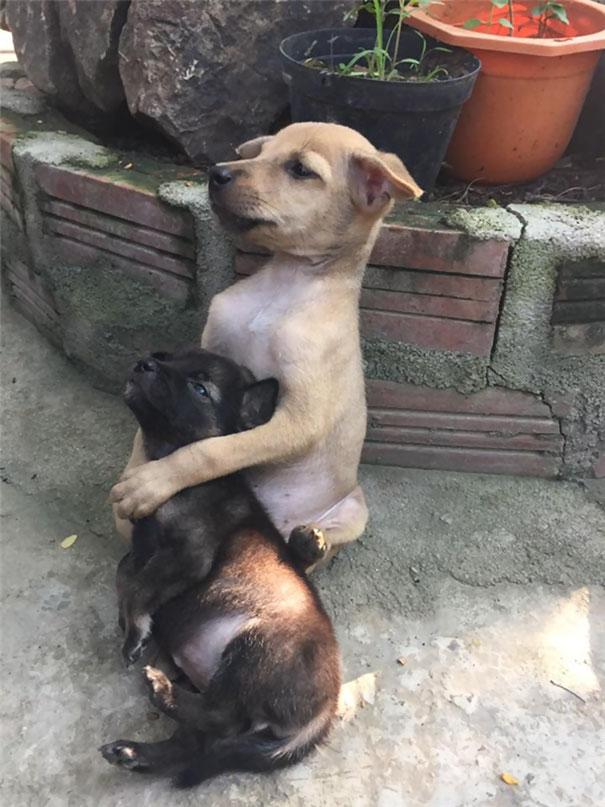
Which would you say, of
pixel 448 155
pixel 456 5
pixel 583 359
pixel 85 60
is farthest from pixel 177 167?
pixel 583 359

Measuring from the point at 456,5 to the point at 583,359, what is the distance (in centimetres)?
194

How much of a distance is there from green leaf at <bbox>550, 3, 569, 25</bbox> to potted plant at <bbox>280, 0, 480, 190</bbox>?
0.50 m

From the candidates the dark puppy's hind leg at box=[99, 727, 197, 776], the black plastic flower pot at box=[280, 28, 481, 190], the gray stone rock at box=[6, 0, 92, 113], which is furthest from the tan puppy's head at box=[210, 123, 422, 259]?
the gray stone rock at box=[6, 0, 92, 113]

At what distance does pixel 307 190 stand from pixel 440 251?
30.1 inches

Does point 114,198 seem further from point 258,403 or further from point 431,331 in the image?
point 431,331

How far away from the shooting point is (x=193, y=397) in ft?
9.14

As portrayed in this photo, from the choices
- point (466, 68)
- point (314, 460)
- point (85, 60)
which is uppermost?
point (466, 68)

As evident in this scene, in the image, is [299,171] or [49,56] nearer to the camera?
[299,171]

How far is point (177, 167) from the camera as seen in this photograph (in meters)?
3.87

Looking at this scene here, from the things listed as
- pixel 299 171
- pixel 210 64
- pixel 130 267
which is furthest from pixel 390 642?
pixel 210 64

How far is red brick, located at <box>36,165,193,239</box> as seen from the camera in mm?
3543

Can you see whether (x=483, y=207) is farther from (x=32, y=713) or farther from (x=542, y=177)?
(x=32, y=713)

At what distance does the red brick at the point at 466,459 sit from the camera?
3768mm

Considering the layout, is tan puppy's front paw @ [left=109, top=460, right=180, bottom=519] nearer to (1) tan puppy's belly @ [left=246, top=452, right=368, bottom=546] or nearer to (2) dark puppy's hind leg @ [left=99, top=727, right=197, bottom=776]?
(1) tan puppy's belly @ [left=246, top=452, right=368, bottom=546]
